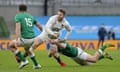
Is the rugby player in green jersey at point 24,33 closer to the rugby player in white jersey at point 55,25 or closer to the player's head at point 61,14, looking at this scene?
the rugby player in white jersey at point 55,25

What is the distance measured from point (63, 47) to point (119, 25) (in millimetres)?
23571

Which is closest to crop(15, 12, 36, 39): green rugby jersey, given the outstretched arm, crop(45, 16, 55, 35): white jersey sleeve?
crop(45, 16, 55, 35): white jersey sleeve

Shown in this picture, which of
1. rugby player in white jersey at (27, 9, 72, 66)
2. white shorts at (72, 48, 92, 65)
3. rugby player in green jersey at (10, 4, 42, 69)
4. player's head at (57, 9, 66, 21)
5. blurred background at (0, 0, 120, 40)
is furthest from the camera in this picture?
blurred background at (0, 0, 120, 40)

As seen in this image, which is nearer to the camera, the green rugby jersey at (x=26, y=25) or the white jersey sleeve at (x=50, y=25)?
the green rugby jersey at (x=26, y=25)

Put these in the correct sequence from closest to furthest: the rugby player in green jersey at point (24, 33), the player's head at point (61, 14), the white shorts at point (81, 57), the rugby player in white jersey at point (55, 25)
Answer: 1. the rugby player in green jersey at point (24, 33)
2. the player's head at point (61, 14)
3. the rugby player in white jersey at point (55, 25)
4. the white shorts at point (81, 57)

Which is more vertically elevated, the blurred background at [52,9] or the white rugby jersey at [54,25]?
the white rugby jersey at [54,25]

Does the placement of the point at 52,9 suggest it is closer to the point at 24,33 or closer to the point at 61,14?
the point at 61,14

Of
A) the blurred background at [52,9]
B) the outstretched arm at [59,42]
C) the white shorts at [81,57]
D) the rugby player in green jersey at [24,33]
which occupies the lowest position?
the blurred background at [52,9]

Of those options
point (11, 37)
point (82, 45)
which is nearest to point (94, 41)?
point (82, 45)

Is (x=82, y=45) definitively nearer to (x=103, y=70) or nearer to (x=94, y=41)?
(x=94, y=41)

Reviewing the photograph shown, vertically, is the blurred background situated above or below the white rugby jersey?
below

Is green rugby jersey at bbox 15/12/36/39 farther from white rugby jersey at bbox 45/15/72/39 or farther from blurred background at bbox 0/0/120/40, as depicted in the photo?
blurred background at bbox 0/0/120/40

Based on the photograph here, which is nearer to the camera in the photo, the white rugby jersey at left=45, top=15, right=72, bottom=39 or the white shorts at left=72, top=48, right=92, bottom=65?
the white rugby jersey at left=45, top=15, right=72, bottom=39

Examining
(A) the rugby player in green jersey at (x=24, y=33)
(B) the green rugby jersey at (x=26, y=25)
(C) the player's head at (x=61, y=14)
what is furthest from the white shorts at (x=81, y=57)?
(B) the green rugby jersey at (x=26, y=25)
